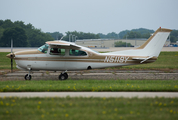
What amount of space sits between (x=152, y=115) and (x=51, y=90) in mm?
5283

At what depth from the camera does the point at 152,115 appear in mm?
6527

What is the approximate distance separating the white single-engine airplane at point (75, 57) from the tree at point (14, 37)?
77.3m

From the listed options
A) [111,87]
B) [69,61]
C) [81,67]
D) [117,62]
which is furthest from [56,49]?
[111,87]

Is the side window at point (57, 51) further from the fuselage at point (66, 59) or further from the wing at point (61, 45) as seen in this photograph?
the wing at point (61, 45)

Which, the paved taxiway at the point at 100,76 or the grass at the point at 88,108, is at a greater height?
the grass at the point at 88,108

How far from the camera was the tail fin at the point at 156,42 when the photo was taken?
1466cm

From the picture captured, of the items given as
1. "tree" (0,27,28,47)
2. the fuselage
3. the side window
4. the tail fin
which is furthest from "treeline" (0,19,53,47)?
the tail fin

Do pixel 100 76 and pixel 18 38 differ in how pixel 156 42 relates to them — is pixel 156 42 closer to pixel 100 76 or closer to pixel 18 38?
pixel 100 76

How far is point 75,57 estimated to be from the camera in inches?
582

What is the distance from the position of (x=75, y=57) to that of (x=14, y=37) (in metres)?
80.7

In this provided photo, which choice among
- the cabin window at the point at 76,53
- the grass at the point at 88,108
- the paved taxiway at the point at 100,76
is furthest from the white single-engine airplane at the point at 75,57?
the grass at the point at 88,108

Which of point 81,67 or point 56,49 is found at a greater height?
point 56,49

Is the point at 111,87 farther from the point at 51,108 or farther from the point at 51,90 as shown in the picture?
the point at 51,108

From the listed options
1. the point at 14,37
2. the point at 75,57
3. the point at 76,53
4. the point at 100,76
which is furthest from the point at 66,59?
the point at 14,37
